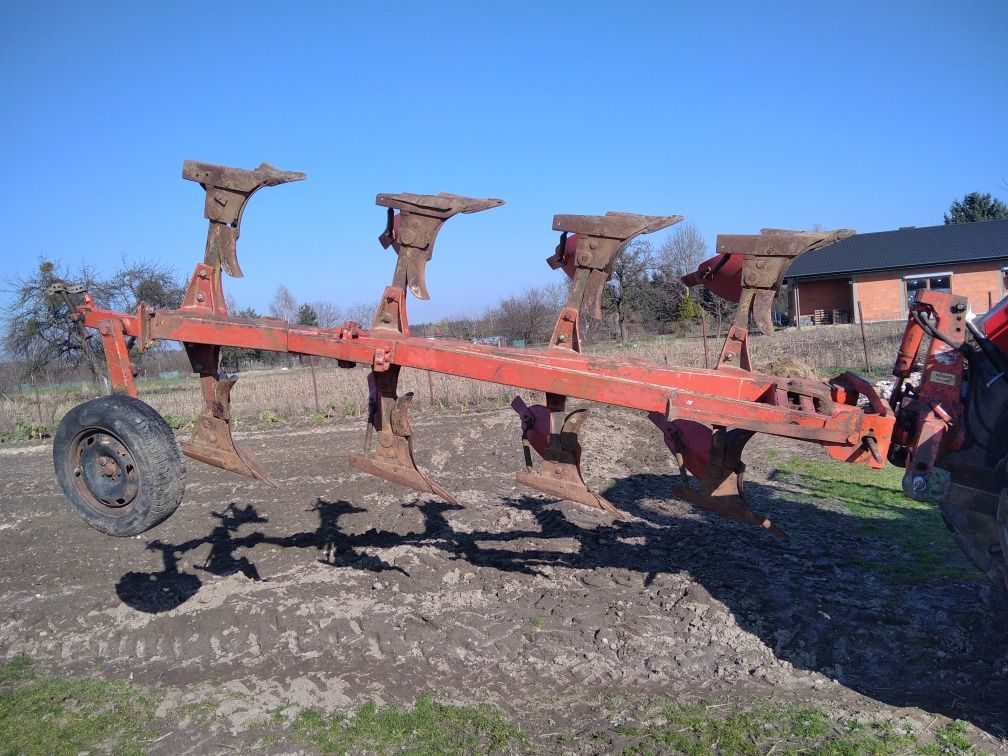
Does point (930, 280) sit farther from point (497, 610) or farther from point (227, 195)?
point (227, 195)

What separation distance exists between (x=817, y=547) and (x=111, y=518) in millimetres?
5313

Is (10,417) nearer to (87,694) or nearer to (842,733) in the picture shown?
(87,694)

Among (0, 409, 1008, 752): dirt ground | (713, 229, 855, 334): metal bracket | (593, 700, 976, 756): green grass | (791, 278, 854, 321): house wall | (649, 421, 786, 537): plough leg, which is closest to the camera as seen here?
(593, 700, 976, 756): green grass

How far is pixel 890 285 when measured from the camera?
33719 mm

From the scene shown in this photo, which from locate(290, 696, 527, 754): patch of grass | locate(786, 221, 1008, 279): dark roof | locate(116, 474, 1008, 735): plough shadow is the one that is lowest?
locate(290, 696, 527, 754): patch of grass

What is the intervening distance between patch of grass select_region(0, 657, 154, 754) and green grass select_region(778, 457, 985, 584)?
509 centimetres

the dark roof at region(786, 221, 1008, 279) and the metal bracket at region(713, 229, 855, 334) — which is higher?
the dark roof at region(786, 221, 1008, 279)

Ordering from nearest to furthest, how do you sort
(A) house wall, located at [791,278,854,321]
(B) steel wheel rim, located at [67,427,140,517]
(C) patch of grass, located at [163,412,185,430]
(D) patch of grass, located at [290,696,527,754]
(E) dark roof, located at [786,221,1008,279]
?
(D) patch of grass, located at [290,696,527,754], (B) steel wheel rim, located at [67,427,140,517], (C) patch of grass, located at [163,412,185,430], (E) dark roof, located at [786,221,1008,279], (A) house wall, located at [791,278,854,321]

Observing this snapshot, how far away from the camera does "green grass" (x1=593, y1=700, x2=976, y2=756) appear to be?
3.60m

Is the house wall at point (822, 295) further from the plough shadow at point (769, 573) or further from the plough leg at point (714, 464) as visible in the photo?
the plough leg at point (714, 464)

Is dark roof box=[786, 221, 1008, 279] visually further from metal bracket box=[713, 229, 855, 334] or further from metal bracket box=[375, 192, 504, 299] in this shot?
metal bracket box=[375, 192, 504, 299]

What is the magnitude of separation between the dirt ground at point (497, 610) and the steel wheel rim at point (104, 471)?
1247mm

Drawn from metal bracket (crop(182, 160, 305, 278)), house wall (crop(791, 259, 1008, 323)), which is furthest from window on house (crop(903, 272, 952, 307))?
metal bracket (crop(182, 160, 305, 278))

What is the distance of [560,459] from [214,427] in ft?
6.74
